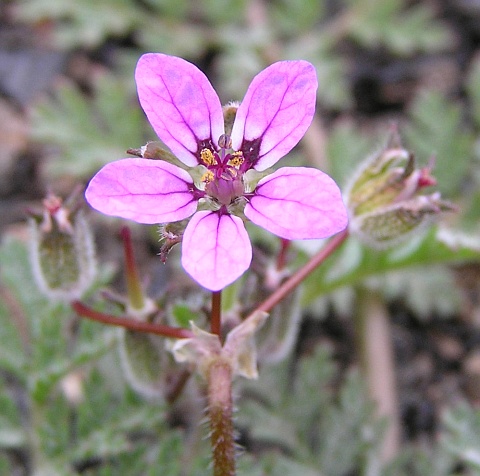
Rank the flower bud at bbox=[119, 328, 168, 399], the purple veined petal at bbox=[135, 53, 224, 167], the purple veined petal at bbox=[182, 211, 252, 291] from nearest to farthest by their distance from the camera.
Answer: the purple veined petal at bbox=[182, 211, 252, 291] → the purple veined petal at bbox=[135, 53, 224, 167] → the flower bud at bbox=[119, 328, 168, 399]

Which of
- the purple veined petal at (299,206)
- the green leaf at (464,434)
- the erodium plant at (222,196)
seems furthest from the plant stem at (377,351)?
the purple veined petal at (299,206)

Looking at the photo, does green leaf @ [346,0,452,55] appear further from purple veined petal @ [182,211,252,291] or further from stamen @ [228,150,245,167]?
purple veined petal @ [182,211,252,291]

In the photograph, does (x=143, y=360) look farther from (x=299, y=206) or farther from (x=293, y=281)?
(x=299, y=206)

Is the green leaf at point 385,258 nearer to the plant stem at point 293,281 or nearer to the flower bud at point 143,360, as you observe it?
the plant stem at point 293,281

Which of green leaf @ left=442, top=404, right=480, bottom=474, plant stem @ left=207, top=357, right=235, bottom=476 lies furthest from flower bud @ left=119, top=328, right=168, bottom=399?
green leaf @ left=442, top=404, right=480, bottom=474

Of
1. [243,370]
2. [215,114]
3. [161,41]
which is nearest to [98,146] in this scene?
[161,41]

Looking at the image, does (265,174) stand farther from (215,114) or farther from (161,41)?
(161,41)
